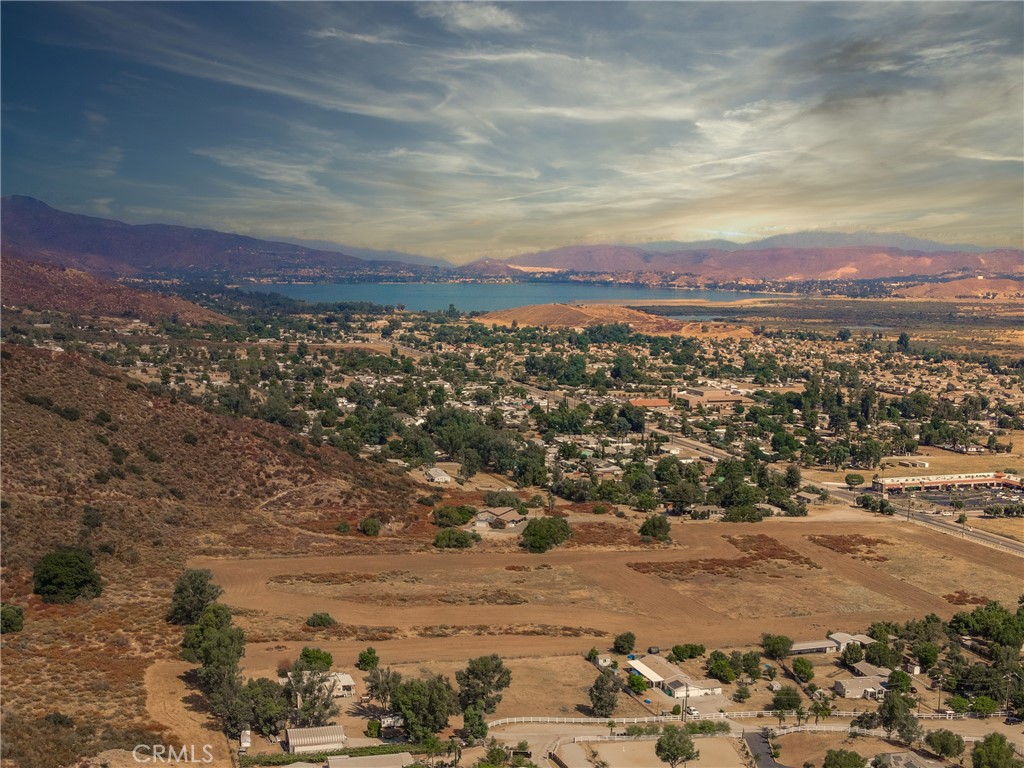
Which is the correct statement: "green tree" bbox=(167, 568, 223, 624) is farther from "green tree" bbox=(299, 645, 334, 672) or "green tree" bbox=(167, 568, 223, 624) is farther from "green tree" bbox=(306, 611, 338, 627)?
"green tree" bbox=(299, 645, 334, 672)

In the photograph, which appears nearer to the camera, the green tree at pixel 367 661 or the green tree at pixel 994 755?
the green tree at pixel 994 755

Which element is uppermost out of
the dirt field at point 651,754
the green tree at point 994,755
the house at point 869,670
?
the green tree at point 994,755

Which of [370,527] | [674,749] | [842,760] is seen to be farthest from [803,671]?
[370,527]

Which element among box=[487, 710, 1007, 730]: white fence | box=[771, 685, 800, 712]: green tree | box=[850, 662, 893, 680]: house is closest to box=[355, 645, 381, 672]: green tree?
box=[487, 710, 1007, 730]: white fence

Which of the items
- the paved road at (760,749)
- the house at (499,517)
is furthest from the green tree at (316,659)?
the house at (499,517)

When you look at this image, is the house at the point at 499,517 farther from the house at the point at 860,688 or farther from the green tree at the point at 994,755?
the green tree at the point at 994,755

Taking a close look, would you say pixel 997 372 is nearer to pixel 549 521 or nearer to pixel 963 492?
pixel 963 492

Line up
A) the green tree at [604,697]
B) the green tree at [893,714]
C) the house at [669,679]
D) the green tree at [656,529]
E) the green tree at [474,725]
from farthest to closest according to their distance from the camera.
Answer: the green tree at [656,529] → the house at [669,679] → the green tree at [604,697] → the green tree at [893,714] → the green tree at [474,725]
